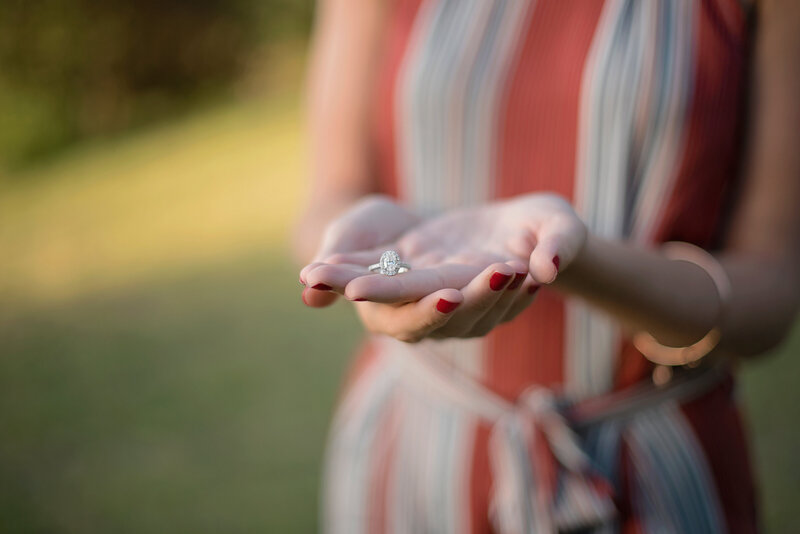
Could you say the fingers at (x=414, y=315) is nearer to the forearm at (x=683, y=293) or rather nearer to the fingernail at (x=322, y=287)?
the fingernail at (x=322, y=287)

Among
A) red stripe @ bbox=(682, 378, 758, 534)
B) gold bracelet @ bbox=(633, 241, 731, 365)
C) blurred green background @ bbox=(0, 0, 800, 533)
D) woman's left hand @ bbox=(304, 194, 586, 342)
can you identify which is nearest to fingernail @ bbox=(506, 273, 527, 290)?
woman's left hand @ bbox=(304, 194, 586, 342)

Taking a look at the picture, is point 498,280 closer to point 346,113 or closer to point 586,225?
point 586,225

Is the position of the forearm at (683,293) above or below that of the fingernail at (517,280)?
below

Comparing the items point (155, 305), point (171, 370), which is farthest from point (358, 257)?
point (155, 305)

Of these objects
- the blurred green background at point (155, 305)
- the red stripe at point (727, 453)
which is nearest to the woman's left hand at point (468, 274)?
the red stripe at point (727, 453)

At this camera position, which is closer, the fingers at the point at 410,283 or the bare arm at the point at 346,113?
the fingers at the point at 410,283

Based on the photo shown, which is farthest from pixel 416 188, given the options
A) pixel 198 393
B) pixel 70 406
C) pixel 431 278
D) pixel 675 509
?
pixel 70 406

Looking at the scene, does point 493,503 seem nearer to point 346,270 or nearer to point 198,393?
point 346,270

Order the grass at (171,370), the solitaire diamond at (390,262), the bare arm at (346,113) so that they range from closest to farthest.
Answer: the solitaire diamond at (390,262) → the bare arm at (346,113) → the grass at (171,370)
